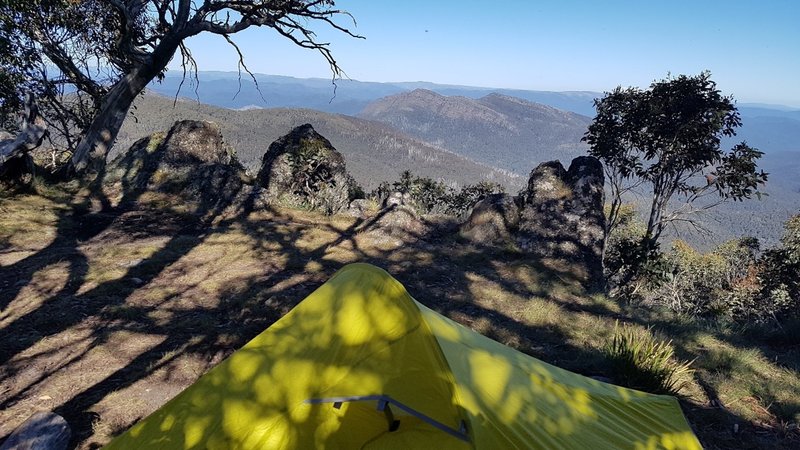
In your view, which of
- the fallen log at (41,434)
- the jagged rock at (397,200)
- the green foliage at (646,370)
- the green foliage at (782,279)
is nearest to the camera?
the fallen log at (41,434)

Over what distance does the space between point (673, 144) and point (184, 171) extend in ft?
60.9

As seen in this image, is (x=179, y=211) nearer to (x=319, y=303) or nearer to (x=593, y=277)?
(x=319, y=303)

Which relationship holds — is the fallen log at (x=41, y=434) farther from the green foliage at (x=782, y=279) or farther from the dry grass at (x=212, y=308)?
the green foliage at (x=782, y=279)

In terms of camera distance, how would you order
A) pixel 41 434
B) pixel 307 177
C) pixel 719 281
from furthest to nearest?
1. pixel 719 281
2. pixel 307 177
3. pixel 41 434

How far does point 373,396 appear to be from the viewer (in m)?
3.72

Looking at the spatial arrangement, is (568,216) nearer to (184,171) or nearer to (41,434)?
(184,171)

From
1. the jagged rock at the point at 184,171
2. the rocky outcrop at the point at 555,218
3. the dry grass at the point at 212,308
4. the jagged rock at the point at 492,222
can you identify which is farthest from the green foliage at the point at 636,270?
the jagged rock at the point at 184,171

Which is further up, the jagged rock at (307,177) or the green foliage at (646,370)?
the jagged rock at (307,177)

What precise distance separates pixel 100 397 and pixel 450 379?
466 centimetres

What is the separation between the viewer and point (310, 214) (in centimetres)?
1529

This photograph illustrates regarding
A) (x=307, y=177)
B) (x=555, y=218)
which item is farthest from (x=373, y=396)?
(x=307, y=177)

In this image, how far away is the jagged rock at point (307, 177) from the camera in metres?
16.0

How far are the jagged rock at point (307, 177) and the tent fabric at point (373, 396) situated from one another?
1188 cm

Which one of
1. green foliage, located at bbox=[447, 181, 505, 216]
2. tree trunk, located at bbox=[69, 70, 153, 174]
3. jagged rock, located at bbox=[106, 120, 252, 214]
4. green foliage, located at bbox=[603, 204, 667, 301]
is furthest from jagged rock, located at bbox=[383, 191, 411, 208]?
green foliage, located at bbox=[447, 181, 505, 216]
